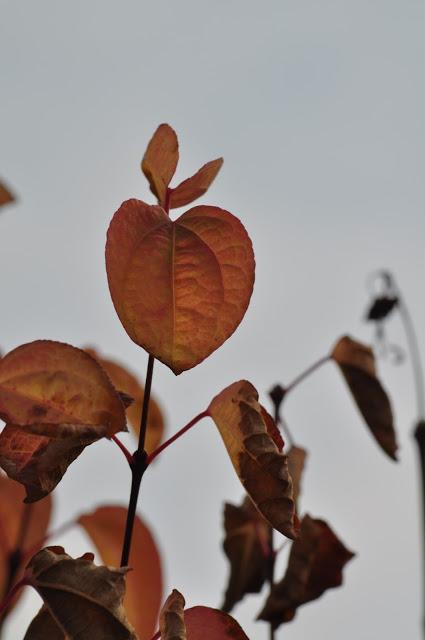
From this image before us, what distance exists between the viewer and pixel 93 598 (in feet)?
1.92

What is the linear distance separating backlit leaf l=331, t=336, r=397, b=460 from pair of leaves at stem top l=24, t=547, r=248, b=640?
0.39m

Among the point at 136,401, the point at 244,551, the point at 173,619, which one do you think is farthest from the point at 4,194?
the point at 173,619

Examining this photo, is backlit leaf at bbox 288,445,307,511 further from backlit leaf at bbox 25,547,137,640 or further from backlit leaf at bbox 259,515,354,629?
backlit leaf at bbox 25,547,137,640

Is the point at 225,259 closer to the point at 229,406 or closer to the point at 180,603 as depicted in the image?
the point at 229,406

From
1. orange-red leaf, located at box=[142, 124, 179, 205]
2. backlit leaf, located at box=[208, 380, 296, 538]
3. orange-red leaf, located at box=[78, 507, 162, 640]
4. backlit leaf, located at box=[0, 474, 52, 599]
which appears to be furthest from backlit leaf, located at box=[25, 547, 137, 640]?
backlit leaf, located at box=[0, 474, 52, 599]

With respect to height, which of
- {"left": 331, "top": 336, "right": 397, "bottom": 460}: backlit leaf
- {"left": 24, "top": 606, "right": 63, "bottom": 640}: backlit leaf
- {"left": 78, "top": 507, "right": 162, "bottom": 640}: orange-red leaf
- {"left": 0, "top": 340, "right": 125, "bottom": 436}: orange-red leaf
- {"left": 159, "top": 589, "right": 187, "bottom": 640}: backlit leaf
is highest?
{"left": 331, "top": 336, "right": 397, "bottom": 460}: backlit leaf

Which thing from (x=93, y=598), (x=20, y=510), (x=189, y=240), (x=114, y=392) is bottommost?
(x=20, y=510)

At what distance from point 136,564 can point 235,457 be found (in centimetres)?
42

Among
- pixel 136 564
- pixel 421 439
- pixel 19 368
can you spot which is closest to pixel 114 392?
pixel 19 368

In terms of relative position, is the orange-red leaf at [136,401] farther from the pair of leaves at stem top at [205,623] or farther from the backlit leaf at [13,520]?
the pair of leaves at stem top at [205,623]

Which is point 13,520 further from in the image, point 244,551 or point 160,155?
point 160,155

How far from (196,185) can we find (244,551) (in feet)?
1.73

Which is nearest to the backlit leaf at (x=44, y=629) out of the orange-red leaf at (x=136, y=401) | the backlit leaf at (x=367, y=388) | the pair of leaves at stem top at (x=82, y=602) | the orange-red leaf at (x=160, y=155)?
the pair of leaves at stem top at (x=82, y=602)

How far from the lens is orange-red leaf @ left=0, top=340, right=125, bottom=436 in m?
0.63
